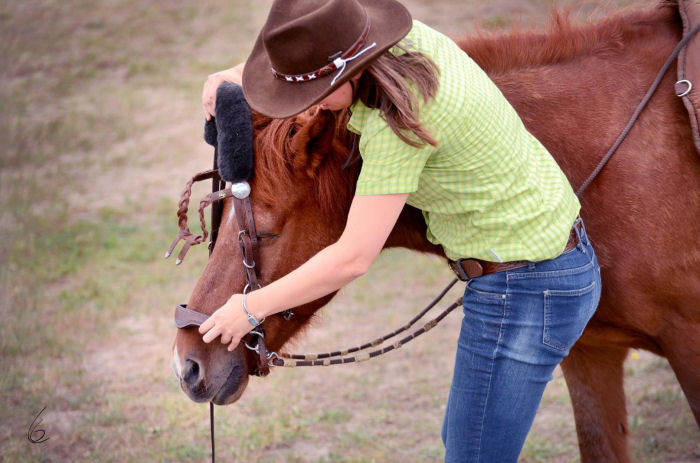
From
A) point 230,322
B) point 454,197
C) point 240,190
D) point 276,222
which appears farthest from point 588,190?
point 230,322

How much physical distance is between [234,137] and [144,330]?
3.47 meters

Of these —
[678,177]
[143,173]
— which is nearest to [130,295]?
[143,173]

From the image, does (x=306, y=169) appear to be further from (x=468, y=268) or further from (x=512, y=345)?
(x=512, y=345)

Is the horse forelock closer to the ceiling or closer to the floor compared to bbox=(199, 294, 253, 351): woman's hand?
closer to the ceiling

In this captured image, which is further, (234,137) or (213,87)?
(213,87)

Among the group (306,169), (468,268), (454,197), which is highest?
(454,197)

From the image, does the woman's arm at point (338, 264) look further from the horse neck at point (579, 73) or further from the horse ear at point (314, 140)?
the horse neck at point (579, 73)

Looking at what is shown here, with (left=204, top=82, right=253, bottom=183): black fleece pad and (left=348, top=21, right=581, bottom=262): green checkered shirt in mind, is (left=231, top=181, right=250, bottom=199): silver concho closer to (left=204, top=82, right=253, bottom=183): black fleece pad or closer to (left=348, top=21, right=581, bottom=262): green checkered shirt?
(left=204, top=82, right=253, bottom=183): black fleece pad

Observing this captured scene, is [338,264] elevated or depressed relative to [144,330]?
elevated

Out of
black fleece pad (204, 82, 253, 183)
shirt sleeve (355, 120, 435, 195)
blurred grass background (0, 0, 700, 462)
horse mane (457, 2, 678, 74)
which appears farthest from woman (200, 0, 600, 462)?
blurred grass background (0, 0, 700, 462)

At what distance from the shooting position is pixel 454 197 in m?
2.10

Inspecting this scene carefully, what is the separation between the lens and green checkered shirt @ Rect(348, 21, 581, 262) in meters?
1.92

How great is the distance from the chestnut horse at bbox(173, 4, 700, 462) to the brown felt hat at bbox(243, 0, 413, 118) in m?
0.33

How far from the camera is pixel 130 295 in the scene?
19.5 ft
